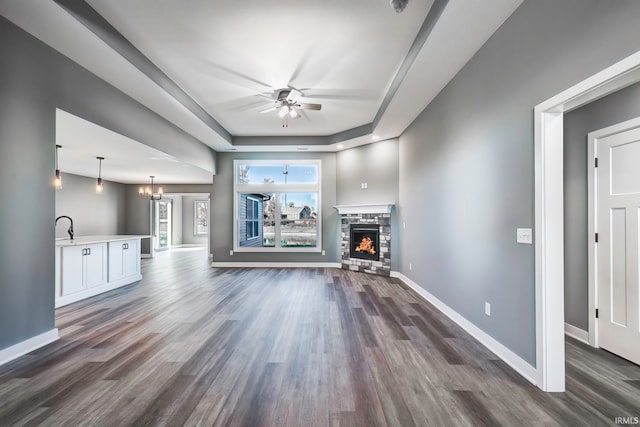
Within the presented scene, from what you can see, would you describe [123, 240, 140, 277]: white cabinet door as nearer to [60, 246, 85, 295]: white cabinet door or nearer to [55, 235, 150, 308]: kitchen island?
[55, 235, 150, 308]: kitchen island

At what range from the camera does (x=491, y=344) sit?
2.53 m

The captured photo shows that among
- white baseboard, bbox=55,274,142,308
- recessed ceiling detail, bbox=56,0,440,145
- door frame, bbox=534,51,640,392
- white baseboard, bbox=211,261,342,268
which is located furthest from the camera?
white baseboard, bbox=211,261,342,268

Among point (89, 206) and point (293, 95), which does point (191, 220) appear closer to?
point (89, 206)

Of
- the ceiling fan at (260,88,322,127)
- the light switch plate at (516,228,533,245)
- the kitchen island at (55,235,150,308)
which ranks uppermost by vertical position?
the ceiling fan at (260,88,322,127)

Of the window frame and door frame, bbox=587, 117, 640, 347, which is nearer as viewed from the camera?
door frame, bbox=587, 117, 640, 347

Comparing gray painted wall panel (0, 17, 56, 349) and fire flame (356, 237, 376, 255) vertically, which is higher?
gray painted wall panel (0, 17, 56, 349)

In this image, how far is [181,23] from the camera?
8.71 feet

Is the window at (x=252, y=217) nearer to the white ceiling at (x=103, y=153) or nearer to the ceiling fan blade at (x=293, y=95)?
the white ceiling at (x=103, y=153)

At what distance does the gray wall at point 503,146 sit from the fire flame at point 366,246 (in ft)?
7.50

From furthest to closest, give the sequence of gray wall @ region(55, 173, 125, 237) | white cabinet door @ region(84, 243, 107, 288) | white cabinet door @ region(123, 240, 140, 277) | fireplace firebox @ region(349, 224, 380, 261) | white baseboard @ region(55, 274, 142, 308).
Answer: gray wall @ region(55, 173, 125, 237) < fireplace firebox @ region(349, 224, 380, 261) < white cabinet door @ region(123, 240, 140, 277) < white cabinet door @ region(84, 243, 107, 288) < white baseboard @ region(55, 274, 142, 308)

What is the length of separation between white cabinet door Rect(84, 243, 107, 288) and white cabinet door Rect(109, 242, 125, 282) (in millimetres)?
137

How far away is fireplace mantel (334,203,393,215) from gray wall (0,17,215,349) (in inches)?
190

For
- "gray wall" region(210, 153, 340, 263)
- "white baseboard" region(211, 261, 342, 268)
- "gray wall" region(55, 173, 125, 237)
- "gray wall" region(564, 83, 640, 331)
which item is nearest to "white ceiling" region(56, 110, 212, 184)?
"gray wall" region(55, 173, 125, 237)

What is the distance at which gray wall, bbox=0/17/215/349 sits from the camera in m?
2.29
